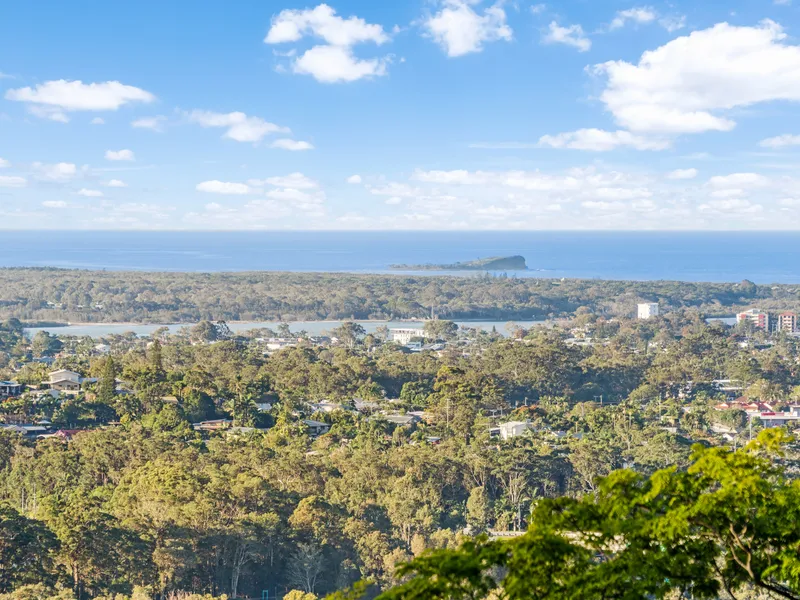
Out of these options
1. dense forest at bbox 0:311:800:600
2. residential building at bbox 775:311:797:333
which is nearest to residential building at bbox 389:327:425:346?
dense forest at bbox 0:311:800:600

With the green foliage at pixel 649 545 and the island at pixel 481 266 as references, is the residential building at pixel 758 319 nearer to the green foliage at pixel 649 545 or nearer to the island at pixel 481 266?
the green foliage at pixel 649 545

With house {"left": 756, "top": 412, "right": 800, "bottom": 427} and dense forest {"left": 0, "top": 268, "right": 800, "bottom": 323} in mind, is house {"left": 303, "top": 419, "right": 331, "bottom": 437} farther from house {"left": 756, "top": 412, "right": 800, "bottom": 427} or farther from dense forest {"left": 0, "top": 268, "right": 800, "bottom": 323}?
dense forest {"left": 0, "top": 268, "right": 800, "bottom": 323}

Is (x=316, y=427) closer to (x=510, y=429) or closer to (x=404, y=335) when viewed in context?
(x=510, y=429)

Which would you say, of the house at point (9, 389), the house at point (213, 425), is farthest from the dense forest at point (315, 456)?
the house at point (9, 389)

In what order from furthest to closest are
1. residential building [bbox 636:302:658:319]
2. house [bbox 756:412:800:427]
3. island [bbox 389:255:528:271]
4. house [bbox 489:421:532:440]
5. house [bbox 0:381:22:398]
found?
island [bbox 389:255:528:271] < residential building [bbox 636:302:658:319] < house [bbox 0:381:22:398] < house [bbox 756:412:800:427] < house [bbox 489:421:532:440]

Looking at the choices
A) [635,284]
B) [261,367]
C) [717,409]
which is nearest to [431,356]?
[261,367]

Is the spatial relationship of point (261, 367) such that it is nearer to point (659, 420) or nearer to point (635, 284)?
point (659, 420)

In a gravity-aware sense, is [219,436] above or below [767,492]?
below
